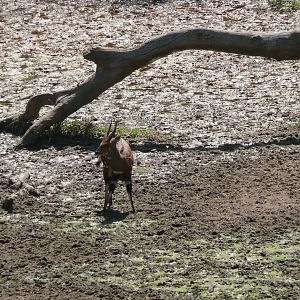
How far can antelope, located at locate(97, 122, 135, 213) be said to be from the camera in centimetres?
1060

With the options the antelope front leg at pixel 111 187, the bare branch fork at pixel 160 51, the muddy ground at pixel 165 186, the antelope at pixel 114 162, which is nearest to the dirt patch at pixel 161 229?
the muddy ground at pixel 165 186

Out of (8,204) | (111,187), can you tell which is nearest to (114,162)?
(111,187)

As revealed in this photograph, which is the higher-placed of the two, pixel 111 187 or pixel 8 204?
pixel 111 187

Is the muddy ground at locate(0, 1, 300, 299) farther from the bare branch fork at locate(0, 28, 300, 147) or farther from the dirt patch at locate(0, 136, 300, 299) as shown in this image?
the bare branch fork at locate(0, 28, 300, 147)

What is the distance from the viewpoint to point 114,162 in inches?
421

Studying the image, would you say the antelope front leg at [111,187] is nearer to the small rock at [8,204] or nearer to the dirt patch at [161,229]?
the dirt patch at [161,229]

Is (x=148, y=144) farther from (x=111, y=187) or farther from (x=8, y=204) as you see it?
(x=8, y=204)

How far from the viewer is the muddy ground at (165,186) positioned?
30.1 ft

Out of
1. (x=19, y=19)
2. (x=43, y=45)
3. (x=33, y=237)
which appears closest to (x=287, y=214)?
(x=33, y=237)

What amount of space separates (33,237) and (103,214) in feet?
3.10

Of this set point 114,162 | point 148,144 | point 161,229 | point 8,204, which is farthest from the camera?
point 148,144

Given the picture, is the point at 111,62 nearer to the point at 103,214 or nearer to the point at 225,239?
the point at 103,214

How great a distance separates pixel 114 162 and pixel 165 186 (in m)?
1.37

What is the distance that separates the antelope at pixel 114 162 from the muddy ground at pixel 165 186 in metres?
0.31
